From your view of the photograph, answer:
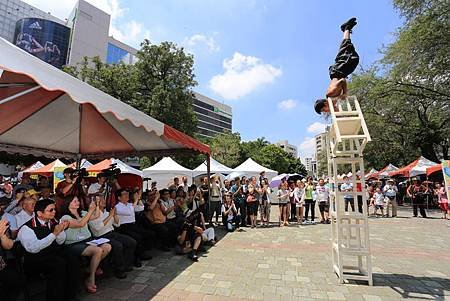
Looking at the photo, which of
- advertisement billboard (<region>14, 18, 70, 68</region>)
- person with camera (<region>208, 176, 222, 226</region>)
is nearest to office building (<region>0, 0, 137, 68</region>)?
advertisement billboard (<region>14, 18, 70, 68</region>)

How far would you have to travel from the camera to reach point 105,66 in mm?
25625

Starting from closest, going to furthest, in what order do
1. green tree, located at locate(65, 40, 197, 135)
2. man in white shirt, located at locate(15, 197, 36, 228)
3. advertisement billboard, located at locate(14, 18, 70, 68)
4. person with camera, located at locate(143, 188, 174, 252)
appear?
man in white shirt, located at locate(15, 197, 36, 228) < person with camera, located at locate(143, 188, 174, 252) < green tree, located at locate(65, 40, 197, 135) < advertisement billboard, located at locate(14, 18, 70, 68)

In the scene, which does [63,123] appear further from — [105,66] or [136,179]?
[105,66]

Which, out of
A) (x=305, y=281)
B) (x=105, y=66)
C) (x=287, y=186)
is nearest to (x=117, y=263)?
(x=305, y=281)

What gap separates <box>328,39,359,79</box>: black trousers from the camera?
4449 mm

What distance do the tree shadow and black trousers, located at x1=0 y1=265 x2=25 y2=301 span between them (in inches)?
186

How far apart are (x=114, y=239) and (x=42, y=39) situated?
205ft

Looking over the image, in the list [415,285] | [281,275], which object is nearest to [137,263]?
[281,275]

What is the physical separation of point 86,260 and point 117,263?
50 cm

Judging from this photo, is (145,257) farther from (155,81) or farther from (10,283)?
(155,81)

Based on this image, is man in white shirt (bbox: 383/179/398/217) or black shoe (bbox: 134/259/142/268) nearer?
black shoe (bbox: 134/259/142/268)

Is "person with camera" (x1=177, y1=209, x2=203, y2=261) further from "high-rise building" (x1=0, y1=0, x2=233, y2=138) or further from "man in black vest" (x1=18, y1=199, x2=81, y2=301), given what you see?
"high-rise building" (x1=0, y1=0, x2=233, y2=138)

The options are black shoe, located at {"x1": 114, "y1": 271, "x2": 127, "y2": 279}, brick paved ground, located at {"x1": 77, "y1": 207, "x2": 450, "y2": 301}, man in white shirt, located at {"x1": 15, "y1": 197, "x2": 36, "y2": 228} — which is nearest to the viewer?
man in white shirt, located at {"x1": 15, "y1": 197, "x2": 36, "y2": 228}

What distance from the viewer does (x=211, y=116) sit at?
8894 cm
